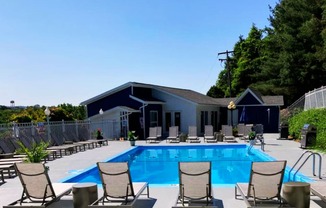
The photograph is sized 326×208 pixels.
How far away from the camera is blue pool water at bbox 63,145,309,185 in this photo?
36.2 ft

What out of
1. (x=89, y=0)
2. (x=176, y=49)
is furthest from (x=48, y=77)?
(x=89, y=0)

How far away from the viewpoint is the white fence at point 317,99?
59.3 feet

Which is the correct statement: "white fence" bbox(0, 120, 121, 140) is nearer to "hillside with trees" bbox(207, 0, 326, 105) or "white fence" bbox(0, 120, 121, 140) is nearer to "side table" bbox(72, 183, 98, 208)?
"side table" bbox(72, 183, 98, 208)

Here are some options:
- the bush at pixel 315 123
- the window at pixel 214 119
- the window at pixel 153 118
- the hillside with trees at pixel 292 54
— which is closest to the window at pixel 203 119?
the window at pixel 214 119

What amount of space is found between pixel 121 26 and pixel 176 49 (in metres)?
10.8

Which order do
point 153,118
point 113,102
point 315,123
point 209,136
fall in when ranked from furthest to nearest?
point 113,102 < point 153,118 < point 209,136 < point 315,123

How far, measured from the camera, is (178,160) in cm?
1565

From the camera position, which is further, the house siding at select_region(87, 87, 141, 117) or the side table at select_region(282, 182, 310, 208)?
the house siding at select_region(87, 87, 141, 117)

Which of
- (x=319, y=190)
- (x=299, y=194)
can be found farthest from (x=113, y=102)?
(x=299, y=194)

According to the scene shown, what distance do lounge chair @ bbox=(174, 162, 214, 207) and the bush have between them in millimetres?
11238

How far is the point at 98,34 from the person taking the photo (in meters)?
20.0

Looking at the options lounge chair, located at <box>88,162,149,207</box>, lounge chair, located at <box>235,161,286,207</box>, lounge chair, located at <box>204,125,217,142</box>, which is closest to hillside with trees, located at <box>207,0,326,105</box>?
lounge chair, located at <box>204,125,217,142</box>

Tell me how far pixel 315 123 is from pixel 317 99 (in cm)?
307

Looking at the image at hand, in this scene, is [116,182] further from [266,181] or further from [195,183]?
[266,181]
